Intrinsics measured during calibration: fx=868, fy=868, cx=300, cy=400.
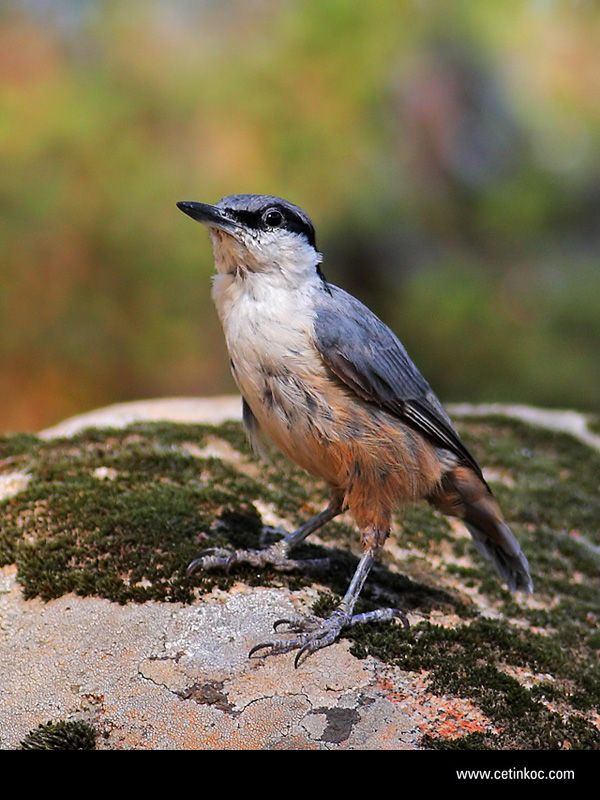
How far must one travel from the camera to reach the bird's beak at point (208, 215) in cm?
382

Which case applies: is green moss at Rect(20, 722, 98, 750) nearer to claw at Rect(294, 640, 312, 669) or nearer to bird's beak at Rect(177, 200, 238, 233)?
claw at Rect(294, 640, 312, 669)

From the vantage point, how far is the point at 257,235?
3979mm

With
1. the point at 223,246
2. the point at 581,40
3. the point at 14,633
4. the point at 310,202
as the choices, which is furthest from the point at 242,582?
the point at 581,40

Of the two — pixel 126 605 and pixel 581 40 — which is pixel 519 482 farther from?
pixel 581 40

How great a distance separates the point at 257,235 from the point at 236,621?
1.75m

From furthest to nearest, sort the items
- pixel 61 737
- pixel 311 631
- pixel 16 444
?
1. pixel 16 444
2. pixel 311 631
3. pixel 61 737

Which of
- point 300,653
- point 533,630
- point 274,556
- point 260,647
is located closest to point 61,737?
point 260,647

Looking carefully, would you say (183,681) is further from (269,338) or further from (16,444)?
(16,444)

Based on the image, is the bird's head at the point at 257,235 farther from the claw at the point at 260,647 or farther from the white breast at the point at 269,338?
the claw at the point at 260,647

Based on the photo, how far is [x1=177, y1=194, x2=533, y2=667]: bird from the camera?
3.93 metres

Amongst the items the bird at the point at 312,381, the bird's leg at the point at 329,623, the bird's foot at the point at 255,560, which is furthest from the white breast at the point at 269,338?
the bird's leg at the point at 329,623

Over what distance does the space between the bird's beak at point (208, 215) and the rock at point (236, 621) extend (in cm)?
162

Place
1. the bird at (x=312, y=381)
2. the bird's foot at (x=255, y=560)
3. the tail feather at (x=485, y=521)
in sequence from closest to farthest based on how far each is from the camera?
the bird at (x=312, y=381) < the bird's foot at (x=255, y=560) < the tail feather at (x=485, y=521)

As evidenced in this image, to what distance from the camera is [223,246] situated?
4027mm
